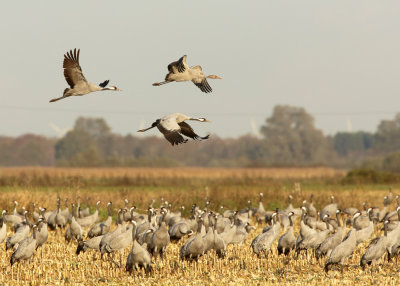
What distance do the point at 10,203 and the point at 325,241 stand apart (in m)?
11.0

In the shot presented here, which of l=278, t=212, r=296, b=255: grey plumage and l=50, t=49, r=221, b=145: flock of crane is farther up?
l=50, t=49, r=221, b=145: flock of crane

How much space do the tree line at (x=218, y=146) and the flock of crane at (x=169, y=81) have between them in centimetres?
6794

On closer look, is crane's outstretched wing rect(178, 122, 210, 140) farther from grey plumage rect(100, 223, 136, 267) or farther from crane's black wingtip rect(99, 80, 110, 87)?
grey plumage rect(100, 223, 136, 267)

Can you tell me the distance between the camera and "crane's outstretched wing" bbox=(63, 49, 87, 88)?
11484 millimetres

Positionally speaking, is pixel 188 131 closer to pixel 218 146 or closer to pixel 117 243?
pixel 117 243

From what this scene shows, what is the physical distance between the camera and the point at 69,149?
85.2 m

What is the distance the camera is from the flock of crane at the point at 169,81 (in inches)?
431

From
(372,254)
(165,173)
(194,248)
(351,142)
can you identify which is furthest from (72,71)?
(351,142)

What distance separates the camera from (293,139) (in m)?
91.1

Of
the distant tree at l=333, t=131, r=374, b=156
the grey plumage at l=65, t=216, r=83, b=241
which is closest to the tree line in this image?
the distant tree at l=333, t=131, r=374, b=156

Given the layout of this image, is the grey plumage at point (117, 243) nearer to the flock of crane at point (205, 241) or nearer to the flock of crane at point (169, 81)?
the flock of crane at point (205, 241)

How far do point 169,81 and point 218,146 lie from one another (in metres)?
87.6

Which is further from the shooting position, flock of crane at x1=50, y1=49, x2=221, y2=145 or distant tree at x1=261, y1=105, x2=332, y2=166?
distant tree at x1=261, y1=105, x2=332, y2=166

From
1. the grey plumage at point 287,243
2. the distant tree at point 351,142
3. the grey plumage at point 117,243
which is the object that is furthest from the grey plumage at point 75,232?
the distant tree at point 351,142
